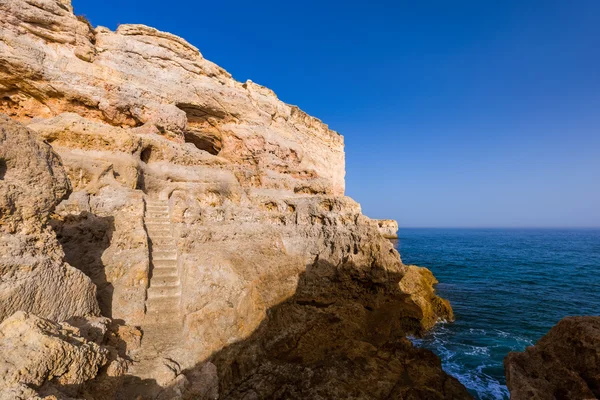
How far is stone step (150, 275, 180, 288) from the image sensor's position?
8.22 metres

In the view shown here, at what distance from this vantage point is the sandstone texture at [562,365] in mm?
6203

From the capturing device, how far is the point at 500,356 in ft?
46.8

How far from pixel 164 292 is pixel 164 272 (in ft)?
2.69

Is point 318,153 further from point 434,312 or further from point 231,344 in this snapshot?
point 231,344

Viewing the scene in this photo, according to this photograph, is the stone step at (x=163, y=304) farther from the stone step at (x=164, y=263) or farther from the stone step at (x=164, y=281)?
the stone step at (x=164, y=263)

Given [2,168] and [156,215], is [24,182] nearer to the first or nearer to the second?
[2,168]

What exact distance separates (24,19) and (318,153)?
68.0 ft

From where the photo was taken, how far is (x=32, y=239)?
18.1ft

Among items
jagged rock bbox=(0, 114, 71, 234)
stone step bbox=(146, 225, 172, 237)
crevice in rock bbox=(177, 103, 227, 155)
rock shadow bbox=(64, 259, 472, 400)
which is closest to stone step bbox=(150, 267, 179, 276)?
stone step bbox=(146, 225, 172, 237)

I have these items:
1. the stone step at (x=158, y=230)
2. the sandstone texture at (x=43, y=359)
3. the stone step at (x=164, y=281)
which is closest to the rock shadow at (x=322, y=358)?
the sandstone texture at (x=43, y=359)

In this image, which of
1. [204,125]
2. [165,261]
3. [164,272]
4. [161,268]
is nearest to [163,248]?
[165,261]

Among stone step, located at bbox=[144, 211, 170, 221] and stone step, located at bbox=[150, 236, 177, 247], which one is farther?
stone step, located at bbox=[144, 211, 170, 221]

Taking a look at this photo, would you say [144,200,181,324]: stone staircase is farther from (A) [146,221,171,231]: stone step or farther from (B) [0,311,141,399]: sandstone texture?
(B) [0,311,141,399]: sandstone texture

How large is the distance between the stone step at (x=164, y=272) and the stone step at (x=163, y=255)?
0.39 metres
